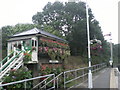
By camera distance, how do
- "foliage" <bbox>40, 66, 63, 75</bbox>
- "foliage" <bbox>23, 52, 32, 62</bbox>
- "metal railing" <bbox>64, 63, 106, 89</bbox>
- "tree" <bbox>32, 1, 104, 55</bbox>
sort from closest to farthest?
1. "metal railing" <bbox>64, 63, 106, 89</bbox>
2. "foliage" <bbox>23, 52, 32, 62</bbox>
3. "foliage" <bbox>40, 66, 63, 75</bbox>
4. "tree" <bbox>32, 1, 104, 55</bbox>

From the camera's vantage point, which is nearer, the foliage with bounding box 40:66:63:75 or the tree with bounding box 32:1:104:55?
the foliage with bounding box 40:66:63:75

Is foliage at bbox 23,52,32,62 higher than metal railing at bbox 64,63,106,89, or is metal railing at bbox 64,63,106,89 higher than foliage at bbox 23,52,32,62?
foliage at bbox 23,52,32,62

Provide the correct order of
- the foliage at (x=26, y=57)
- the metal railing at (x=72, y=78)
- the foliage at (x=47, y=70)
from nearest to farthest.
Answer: the metal railing at (x=72, y=78) → the foliage at (x=26, y=57) → the foliage at (x=47, y=70)

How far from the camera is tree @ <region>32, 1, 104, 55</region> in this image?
19.8 m

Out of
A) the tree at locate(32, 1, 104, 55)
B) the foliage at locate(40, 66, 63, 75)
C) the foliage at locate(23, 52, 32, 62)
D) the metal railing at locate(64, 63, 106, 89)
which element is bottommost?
the metal railing at locate(64, 63, 106, 89)

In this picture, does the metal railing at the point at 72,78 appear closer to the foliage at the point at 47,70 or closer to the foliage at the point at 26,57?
the foliage at the point at 47,70

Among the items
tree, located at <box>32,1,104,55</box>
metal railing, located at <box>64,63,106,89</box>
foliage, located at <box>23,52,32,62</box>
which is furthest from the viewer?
tree, located at <box>32,1,104,55</box>

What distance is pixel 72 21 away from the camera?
862 inches

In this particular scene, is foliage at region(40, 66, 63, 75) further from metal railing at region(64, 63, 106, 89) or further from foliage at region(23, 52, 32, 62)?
foliage at region(23, 52, 32, 62)

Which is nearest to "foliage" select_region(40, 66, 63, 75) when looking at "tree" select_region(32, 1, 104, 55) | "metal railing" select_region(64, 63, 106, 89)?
"metal railing" select_region(64, 63, 106, 89)

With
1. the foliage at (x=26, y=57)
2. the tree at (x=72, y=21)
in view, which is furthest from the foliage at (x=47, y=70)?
the tree at (x=72, y=21)

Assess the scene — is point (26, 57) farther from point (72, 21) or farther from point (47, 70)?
point (72, 21)

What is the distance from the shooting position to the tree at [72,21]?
1981 cm

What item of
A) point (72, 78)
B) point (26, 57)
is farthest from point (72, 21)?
point (26, 57)
